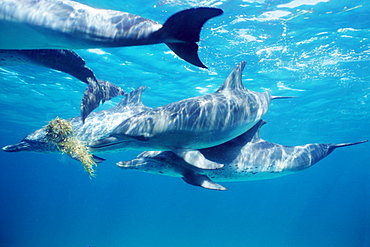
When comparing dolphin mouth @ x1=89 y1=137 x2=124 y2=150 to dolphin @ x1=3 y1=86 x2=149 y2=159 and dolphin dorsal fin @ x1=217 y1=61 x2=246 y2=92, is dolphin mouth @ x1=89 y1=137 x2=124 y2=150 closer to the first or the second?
dolphin @ x1=3 y1=86 x2=149 y2=159

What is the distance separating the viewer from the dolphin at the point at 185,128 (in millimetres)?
5055

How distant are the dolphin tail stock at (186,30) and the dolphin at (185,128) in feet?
6.29

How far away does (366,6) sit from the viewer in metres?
11.0

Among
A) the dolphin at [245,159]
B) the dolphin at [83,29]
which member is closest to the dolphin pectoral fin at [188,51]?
the dolphin at [83,29]

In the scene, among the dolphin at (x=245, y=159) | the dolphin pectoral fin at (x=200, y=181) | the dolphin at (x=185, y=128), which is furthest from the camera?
the dolphin at (x=245, y=159)

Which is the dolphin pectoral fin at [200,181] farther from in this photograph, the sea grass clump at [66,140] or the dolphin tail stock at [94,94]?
the dolphin tail stock at [94,94]

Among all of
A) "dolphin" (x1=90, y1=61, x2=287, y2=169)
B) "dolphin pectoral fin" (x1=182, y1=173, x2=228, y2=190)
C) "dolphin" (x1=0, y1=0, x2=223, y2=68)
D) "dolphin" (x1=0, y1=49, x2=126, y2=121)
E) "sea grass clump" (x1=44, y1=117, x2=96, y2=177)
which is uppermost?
"dolphin" (x1=0, y1=0, x2=223, y2=68)

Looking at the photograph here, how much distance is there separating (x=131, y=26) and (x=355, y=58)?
16.3 metres

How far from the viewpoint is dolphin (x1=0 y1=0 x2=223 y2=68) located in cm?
354

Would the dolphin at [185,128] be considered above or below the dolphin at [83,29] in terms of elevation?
below

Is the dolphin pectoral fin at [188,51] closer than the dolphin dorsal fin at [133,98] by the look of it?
Yes

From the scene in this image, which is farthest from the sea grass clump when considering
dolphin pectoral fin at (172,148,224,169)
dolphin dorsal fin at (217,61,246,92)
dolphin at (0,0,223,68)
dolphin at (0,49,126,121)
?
dolphin dorsal fin at (217,61,246,92)

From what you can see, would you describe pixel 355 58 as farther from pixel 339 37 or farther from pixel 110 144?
pixel 110 144

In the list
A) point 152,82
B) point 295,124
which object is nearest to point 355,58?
→ point 152,82
